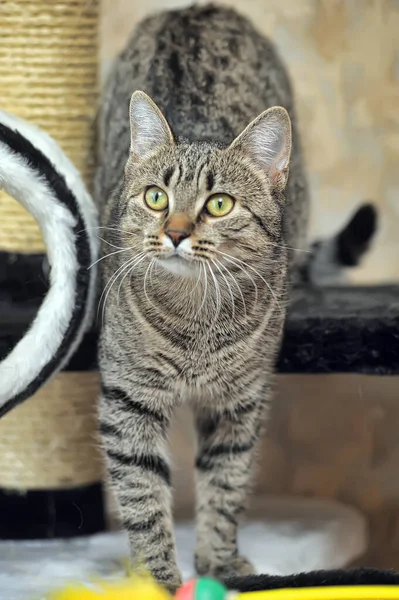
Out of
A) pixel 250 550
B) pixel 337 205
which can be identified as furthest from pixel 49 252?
pixel 337 205

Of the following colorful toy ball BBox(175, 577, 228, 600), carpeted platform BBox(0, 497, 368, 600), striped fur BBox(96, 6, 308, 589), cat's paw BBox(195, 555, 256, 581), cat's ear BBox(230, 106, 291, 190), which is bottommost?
carpeted platform BBox(0, 497, 368, 600)

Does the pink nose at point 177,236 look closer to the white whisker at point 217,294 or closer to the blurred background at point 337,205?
the white whisker at point 217,294

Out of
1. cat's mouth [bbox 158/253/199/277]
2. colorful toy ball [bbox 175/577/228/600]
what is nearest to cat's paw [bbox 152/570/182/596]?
colorful toy ball [bbox 175/577/228/600]

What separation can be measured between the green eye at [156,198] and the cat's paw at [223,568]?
62 centimetres

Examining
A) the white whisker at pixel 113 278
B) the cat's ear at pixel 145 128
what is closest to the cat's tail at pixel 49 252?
the white whisker at pixel 113 278

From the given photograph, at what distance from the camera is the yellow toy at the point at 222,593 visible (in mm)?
867

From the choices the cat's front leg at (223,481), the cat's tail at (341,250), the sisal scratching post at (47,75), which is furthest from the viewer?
the cat's tail at (341,250)

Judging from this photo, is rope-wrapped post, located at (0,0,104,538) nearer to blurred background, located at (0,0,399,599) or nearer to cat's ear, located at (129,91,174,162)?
blurred background, located at (0,0,399,599)

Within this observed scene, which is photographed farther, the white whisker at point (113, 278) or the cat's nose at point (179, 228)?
the white whisker at point (113, 278)

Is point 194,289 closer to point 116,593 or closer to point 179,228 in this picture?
point 179,228

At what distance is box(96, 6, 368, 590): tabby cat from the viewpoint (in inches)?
43.3

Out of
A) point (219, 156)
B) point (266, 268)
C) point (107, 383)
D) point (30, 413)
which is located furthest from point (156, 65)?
point (30, 413)

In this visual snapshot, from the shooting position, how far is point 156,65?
1426 millimetres

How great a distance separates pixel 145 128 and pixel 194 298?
0.26 meters
